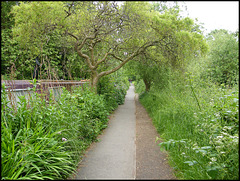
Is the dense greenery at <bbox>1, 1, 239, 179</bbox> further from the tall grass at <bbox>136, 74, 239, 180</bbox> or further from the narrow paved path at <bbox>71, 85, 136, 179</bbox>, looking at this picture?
the narrow paved path at <bbox>71, 85, 136, 179</bbox>

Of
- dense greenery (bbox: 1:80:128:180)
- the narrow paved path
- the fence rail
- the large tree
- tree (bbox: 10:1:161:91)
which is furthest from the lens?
the large tree

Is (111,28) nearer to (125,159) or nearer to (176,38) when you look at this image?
(176,38)

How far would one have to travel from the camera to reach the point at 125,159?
417cm

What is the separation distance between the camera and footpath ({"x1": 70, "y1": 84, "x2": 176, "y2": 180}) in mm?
3479

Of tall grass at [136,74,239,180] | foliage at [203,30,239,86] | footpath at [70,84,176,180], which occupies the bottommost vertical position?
footpath at [70,84,176,180]

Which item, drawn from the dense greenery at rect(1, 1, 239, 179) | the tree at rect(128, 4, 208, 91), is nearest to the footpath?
the dense greenery at rect(1, 1, 239, 179)

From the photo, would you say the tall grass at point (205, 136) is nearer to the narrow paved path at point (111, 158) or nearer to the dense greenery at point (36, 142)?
the narrow paved path at point (111, 158)

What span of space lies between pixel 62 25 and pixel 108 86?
4.81m

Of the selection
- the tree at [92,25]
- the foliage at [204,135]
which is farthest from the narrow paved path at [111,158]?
the tree at [92,25]

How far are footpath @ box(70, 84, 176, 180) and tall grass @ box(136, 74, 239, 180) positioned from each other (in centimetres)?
35

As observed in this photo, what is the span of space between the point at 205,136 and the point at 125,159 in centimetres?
177

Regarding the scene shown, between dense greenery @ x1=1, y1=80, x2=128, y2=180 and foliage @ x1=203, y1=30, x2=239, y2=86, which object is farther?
foliage @ x1=203, y1=30, x2=239, y2=86

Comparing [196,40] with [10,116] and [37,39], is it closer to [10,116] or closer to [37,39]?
[37,39]

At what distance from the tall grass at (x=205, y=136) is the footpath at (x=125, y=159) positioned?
355 millimetres
